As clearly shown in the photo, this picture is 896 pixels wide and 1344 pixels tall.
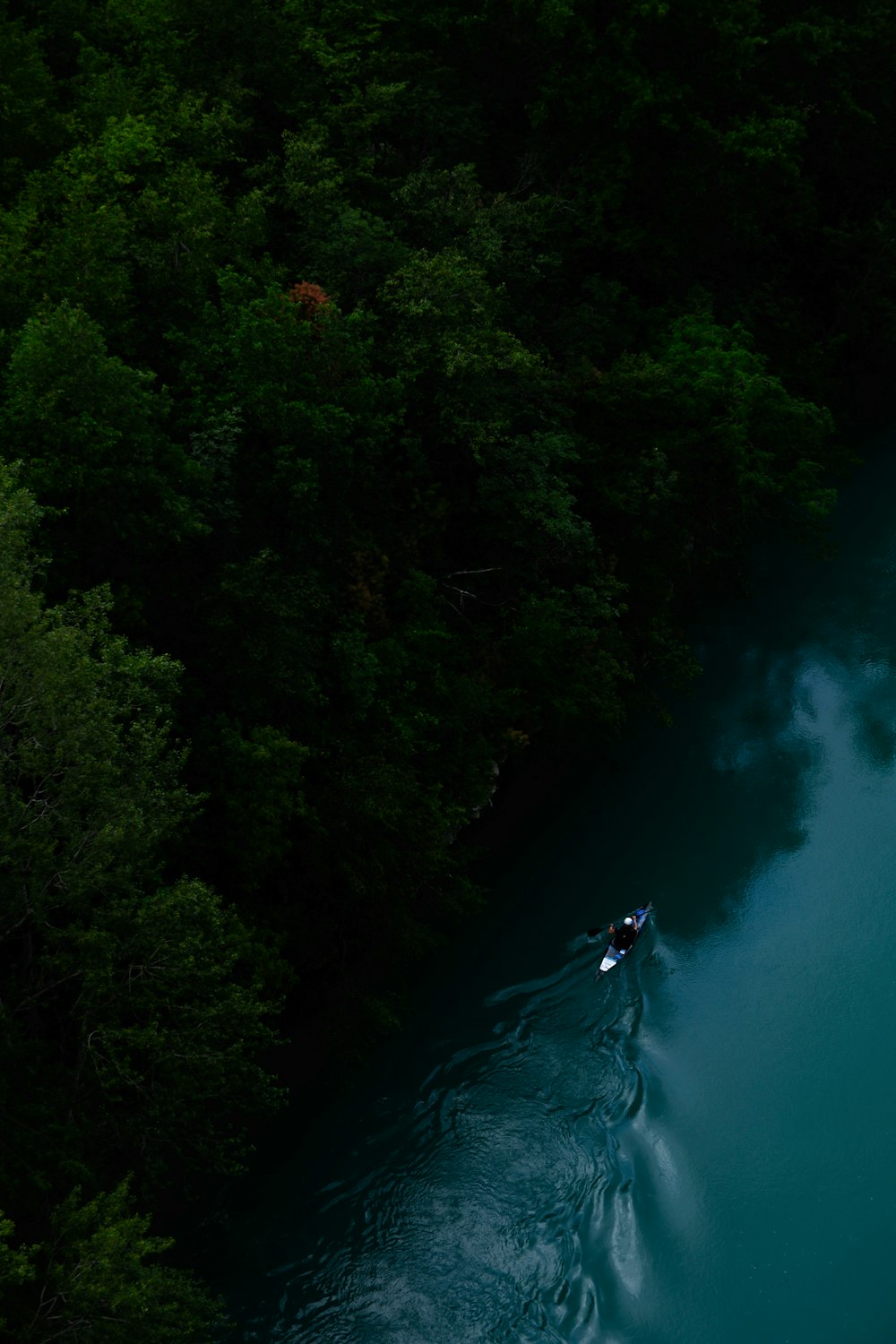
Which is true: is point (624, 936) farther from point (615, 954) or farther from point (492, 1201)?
point (492, 1201)

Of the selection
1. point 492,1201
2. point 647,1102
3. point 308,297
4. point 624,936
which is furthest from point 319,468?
point 492,1201

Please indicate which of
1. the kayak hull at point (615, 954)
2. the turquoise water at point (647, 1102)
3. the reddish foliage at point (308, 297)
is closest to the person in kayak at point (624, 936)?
the kayak hull at point (615, 954)

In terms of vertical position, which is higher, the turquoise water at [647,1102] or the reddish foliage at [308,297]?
the reddish foliage at [308,297]

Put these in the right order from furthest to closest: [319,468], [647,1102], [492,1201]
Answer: [319,468] → [647,1102] → [492,1201]

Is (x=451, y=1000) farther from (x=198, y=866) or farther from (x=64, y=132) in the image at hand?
(x=64, y=132)

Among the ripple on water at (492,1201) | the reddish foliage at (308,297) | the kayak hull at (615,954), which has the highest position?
the reddish foliage at (308,297)

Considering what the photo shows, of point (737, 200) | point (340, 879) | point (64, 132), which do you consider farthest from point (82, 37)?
point (340, 879)

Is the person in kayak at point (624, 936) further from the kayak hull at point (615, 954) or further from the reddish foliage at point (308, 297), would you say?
the reddish foliage at point (308, 297)
